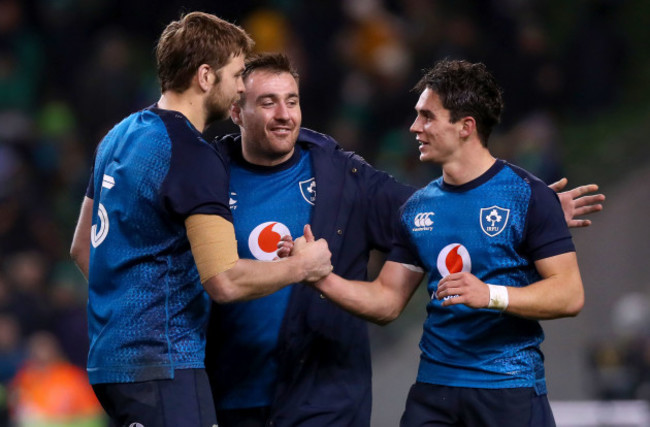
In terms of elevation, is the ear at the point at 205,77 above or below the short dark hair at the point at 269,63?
below

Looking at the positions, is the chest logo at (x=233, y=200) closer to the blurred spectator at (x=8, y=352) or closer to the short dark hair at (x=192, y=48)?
the short dark hair at (x=192, y=48)

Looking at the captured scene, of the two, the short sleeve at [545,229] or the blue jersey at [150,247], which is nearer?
the blue jersey at [150,247]

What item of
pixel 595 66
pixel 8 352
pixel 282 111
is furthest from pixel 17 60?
pixel 282 111

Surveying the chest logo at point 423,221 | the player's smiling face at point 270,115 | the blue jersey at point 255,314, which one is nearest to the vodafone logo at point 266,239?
the blue jersey at point 255,314

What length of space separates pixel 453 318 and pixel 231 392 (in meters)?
1.03

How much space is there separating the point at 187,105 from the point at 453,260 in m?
1.20

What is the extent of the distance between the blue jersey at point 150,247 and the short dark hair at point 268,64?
91cm

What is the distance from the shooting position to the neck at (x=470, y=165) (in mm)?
4039

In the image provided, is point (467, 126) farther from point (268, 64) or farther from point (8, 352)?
point (8, 352)

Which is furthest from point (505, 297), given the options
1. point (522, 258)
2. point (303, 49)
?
point (303, 49)

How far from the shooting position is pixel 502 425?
3854 millimetres

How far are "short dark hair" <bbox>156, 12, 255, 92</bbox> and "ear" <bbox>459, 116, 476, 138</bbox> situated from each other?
3.15ft

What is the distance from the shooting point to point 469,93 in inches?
160

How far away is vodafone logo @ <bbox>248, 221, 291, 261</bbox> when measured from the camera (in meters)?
4.27
